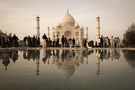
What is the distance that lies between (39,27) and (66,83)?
1579 inches

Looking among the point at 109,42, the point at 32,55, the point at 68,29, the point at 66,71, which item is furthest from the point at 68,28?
the point at 66,71

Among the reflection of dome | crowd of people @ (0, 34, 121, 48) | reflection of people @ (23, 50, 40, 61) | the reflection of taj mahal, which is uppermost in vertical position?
the reflection of taj mahal

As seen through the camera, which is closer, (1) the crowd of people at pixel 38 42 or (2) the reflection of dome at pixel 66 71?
(2) the reflection of dome at pixel 66 71

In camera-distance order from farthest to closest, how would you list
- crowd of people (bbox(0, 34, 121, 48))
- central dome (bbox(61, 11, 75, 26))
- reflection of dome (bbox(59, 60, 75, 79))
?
central dome (bbox(61, 11, 75, 26))
crowd of people (bbox(0, 34, 121, 48))
reflection of dome (bbox(59, 60, 75, 79))

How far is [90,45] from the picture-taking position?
30.3m

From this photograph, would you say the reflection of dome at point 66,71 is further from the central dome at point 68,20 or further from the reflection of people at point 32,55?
the central dome at point 68,20

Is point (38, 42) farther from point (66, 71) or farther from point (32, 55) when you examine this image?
point (66, 71)

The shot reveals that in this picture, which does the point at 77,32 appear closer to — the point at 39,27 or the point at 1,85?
the point at 39,27

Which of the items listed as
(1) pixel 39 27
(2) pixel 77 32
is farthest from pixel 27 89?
(2) pixel 77 32

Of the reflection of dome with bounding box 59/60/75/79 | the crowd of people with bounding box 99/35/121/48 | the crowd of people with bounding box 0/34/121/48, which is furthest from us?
the crowd of people with bounding box 99/35/121/48

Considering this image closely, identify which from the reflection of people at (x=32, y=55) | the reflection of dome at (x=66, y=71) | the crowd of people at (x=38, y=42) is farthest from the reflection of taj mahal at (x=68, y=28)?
the reflection of dome at (x=66, y=71)

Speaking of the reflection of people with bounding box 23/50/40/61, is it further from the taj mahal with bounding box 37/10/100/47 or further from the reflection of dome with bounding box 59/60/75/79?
the taj mahal with bounding box 37/10/100/47

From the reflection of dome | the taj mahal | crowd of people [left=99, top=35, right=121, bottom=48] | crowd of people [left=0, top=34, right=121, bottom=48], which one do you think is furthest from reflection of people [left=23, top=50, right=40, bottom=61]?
the taj mahal

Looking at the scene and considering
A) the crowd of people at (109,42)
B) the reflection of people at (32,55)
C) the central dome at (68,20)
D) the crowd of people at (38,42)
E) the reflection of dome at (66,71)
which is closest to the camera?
the reflection of dome at (66,71)
